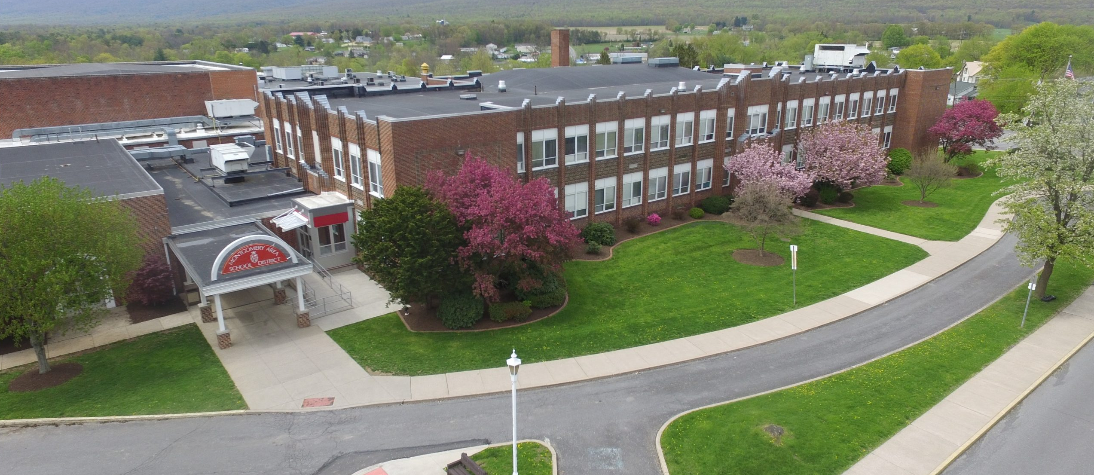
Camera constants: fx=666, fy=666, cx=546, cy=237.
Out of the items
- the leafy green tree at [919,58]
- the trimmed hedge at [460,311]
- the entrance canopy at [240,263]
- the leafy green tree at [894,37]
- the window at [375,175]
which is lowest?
the trimmed hedge at [460,311]

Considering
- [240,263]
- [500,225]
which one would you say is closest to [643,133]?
[500,225]

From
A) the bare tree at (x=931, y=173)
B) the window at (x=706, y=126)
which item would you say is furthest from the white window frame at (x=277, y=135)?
the bare tree at (x=931, y=173)

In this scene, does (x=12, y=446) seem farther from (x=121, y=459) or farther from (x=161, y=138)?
(x=161, y=138)

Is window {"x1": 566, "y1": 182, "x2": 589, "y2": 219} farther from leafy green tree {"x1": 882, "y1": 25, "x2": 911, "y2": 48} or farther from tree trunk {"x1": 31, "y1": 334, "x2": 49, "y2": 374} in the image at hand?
leafy green tree {"x1": 882, "y1": 25, "x2": 911, "y2": 48}

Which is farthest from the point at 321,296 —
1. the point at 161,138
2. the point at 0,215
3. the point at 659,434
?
the point at 161,138

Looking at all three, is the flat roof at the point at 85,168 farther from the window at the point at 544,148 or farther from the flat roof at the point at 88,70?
the flat roof at the point at 88,70

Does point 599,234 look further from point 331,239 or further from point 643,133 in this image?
point 331,239
